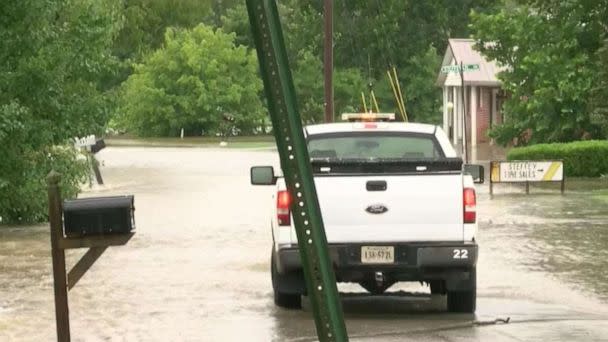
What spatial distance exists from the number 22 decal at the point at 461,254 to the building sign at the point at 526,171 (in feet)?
67.3

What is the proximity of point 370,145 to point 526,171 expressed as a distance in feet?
62.6

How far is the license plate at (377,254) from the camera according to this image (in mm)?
13195

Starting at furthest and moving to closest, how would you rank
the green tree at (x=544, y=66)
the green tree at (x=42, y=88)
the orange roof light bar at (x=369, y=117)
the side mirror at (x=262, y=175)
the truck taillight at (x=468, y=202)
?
the green tree at (x=544, y=66) < the green tree at (x=42, y=88) < the orange roof light bar at (x=369, y=117) < the side mirror at (x=262, y=175) < the truck taillight at (x=468, y=202)

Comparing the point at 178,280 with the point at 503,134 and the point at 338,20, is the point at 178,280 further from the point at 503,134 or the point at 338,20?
the point at 338,20

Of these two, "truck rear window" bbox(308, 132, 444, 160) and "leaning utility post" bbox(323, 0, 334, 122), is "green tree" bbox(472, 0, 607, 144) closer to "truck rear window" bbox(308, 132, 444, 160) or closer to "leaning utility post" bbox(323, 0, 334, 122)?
"leaning utility post" bbox(323, 0, 334, 122)

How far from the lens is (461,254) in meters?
13.2

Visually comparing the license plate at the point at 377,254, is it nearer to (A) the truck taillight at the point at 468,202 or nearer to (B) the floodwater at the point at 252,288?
(B) the floodwater at the point at 252,288

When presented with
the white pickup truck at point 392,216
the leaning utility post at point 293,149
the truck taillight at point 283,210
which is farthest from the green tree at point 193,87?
the leaning utility post at point 293,149

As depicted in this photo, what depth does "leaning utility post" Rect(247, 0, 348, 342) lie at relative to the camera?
17.9 feet

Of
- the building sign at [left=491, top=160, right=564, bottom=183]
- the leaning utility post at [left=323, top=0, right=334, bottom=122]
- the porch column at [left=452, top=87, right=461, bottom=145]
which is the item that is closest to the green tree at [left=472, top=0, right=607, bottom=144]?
the leaning utility post at [left=323, top=0, right=334, bottom=122]

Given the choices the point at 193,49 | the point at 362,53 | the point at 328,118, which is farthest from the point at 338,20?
the point at 328,118

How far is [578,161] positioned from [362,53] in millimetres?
56388

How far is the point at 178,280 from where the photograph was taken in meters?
17.1

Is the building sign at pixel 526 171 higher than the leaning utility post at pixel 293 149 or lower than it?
lower
